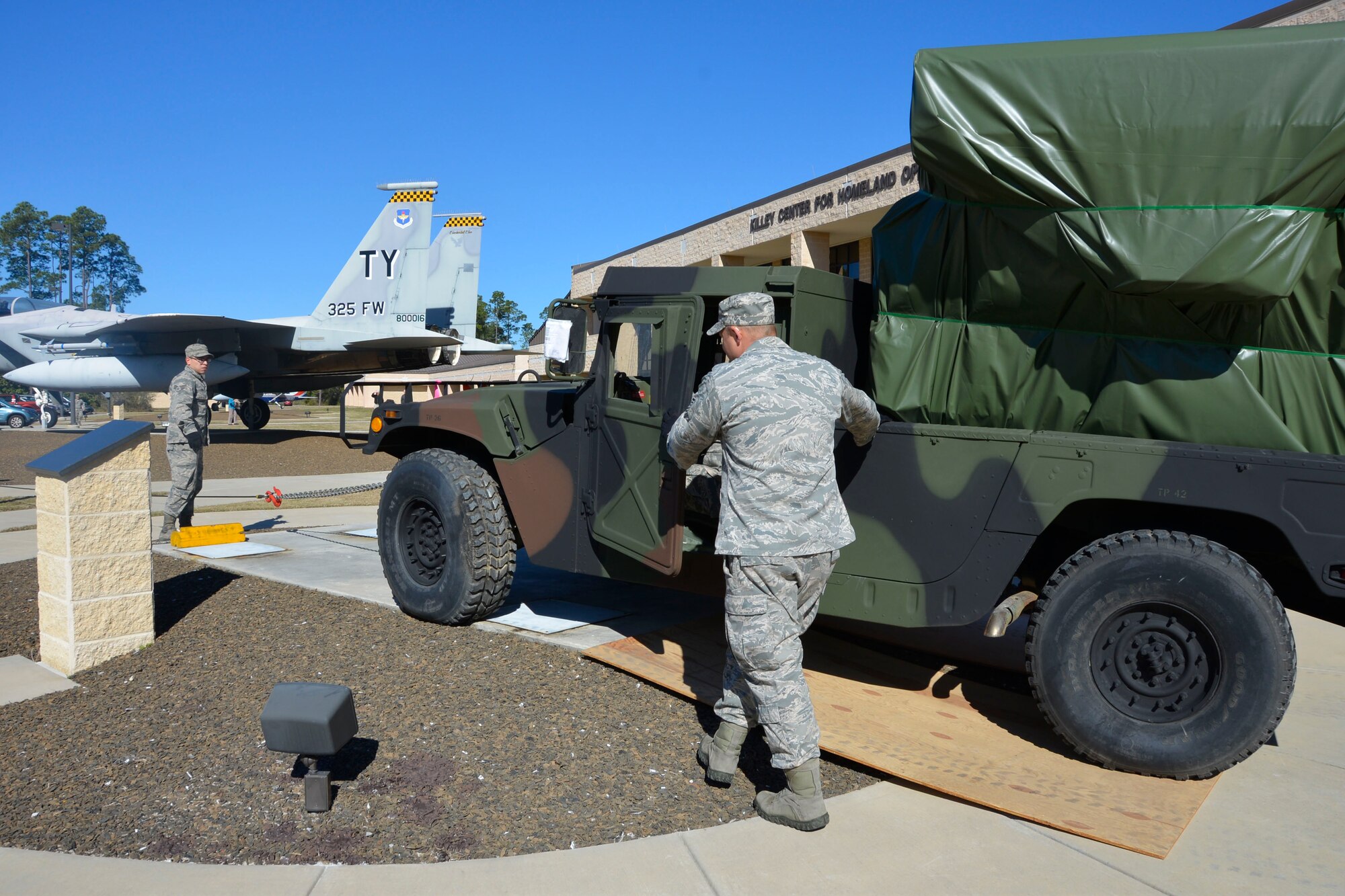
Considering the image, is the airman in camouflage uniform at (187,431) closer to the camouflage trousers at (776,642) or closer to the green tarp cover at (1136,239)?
the camouflage trousers at (776,642)

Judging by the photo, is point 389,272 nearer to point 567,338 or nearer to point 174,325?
point 174,325

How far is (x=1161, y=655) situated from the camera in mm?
3592

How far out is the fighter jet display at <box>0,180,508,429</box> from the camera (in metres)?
24.1

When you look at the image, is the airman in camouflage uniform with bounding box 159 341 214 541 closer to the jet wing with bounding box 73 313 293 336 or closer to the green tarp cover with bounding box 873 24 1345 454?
the green tarp cover with bounding box 873 24 1345 454

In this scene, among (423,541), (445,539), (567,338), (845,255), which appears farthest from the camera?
(845,255)

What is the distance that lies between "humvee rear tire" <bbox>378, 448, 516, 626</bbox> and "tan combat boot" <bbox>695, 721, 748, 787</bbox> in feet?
7.18

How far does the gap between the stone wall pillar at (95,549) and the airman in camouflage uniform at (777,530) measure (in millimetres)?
3236

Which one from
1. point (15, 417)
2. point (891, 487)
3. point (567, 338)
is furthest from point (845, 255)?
point (15, 417)

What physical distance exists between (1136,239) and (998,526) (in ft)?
3.98

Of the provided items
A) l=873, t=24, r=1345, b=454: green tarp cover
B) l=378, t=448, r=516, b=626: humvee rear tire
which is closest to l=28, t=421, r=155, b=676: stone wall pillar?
l=378, t=448, r=516, b=626: humvee rear tire

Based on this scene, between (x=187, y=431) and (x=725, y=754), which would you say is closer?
(x=725, y=754)

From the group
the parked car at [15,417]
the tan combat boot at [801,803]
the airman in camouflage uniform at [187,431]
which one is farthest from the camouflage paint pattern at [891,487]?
the parked car at [15,417]

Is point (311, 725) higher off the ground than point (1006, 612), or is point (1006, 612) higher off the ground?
point (1006, 612)

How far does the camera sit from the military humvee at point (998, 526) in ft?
11.2
